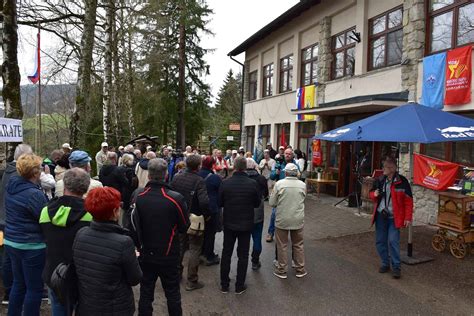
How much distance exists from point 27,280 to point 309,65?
576 inches

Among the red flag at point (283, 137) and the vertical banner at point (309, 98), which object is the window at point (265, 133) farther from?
the vertical banner at point (309, 98)

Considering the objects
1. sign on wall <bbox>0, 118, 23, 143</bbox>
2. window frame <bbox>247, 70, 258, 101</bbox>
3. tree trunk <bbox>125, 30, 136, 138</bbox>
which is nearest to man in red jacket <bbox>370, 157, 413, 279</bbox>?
sign on wall <bbox>0, 118, 23, 143</bbox>

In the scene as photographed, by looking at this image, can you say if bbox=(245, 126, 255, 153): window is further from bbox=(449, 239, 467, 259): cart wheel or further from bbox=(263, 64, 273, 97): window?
bbox=(449, 239, 467, 259): cart wheel

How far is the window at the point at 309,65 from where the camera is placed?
15678 millimetres

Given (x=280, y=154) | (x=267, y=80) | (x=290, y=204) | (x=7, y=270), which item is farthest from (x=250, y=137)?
(x=7, y=270)

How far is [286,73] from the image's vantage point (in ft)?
61.2

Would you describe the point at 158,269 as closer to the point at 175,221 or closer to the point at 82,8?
the point at 175,221

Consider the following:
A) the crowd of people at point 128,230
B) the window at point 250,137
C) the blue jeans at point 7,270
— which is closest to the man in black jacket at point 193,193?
the crowd of people at point 128,230

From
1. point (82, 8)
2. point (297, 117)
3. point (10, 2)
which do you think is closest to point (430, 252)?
point (10, 2)

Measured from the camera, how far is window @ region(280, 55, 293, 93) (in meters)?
18.1

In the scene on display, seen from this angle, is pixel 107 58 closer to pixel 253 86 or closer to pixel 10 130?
pixel 253 86

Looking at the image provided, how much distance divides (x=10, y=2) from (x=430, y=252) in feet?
30.2

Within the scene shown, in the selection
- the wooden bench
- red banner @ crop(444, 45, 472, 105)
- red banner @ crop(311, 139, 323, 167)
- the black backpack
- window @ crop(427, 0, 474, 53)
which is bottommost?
the wooden bench

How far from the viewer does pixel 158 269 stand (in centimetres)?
385
